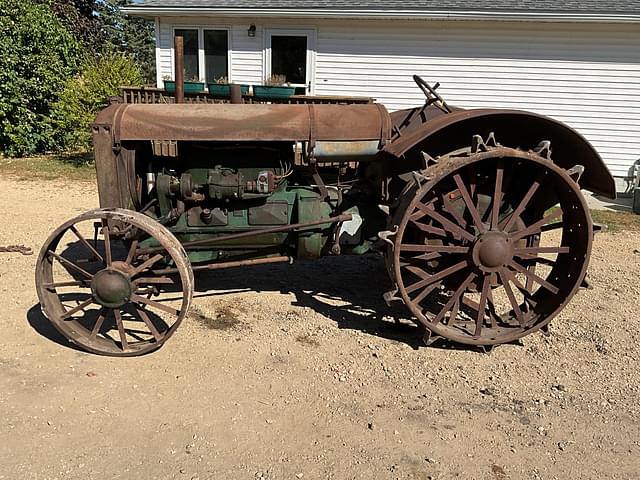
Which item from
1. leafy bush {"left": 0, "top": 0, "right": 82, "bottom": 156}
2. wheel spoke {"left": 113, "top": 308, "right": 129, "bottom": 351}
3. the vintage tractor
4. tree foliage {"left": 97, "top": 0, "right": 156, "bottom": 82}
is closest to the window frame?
leafy bush {"left": 0, "top": 0, "right": 82, "bottom": 156}

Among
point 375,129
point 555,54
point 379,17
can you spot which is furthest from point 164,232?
point 555,54

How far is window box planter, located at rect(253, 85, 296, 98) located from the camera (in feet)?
30.1

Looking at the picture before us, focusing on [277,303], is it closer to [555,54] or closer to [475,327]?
[475,327]

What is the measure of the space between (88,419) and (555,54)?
30.4 ft

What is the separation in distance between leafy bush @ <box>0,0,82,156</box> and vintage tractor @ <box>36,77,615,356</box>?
8.20 m

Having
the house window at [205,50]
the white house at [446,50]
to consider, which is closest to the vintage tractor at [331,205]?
the white house at [446,50]

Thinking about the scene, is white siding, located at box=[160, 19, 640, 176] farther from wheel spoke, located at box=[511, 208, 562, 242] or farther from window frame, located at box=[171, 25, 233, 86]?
wheel spoke, located at box=[511, 208, 562, 242]

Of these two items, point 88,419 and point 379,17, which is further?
point 379,17

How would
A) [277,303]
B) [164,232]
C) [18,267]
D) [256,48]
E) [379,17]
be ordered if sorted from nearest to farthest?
[164,232] → [277,303] → [18,267] → [379,17] → [256,48]

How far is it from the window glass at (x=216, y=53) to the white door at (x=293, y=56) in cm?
81

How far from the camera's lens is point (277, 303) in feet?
14.5

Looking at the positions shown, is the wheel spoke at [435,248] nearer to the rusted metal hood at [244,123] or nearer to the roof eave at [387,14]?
the rusted metal hood at [244,123]

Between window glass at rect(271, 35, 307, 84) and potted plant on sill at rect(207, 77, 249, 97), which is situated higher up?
window glass at rect(271, 35, 307, 84)

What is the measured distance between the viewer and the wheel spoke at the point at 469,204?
136 inches
